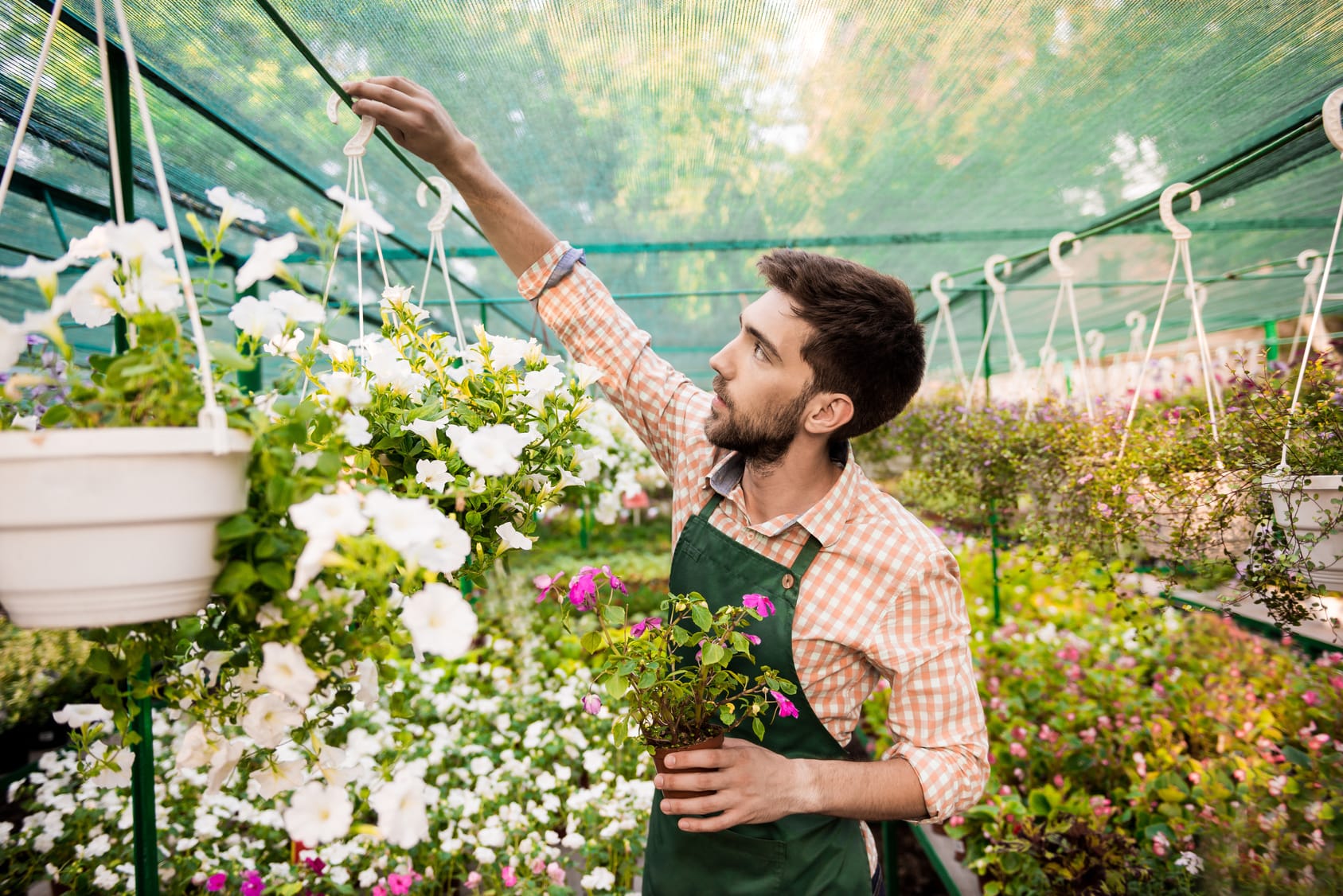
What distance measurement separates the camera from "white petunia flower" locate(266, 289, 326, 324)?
0.72 m

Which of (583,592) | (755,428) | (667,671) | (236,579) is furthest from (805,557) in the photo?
(236,579)

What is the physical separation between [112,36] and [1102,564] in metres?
2.63

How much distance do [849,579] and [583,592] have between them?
548mm

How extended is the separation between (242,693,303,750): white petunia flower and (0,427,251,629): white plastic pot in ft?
0.47

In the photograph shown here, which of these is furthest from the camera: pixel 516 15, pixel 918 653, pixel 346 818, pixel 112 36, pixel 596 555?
pixel 596 555

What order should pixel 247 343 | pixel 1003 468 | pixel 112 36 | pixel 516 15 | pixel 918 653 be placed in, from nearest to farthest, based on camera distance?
1. pixel 247 343
2. pixel 918 653
3. pixel 112 36
4. pixel 516 15
5. pixel 1003 468

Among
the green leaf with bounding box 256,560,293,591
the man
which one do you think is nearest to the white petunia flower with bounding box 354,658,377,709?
the green leaf with bounding box 256,560,293,591

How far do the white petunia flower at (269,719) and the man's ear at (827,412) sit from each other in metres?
1.02

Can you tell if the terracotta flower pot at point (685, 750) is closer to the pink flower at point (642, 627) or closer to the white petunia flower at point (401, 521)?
the pink flower at point (642, 627)

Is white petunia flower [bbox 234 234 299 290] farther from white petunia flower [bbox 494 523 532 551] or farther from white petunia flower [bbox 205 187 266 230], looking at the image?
white petunia flower [bbox 494 523 532 551]

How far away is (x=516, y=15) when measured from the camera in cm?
185

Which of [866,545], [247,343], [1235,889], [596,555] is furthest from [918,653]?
[596,555]

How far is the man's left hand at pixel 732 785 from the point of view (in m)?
1.09

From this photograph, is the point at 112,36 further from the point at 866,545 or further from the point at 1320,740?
the point at 1320,740
